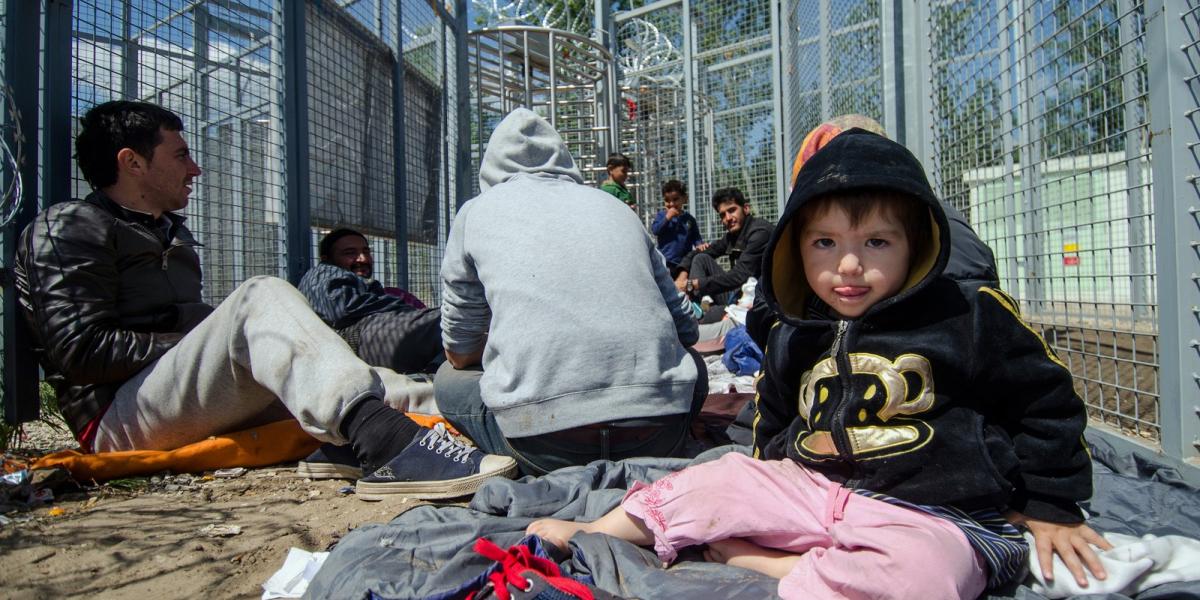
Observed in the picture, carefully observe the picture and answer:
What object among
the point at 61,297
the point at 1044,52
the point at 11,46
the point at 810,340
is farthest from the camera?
the point at 1044,52

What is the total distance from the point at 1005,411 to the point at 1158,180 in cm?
136

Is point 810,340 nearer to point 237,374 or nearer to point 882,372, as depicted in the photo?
point 882,372

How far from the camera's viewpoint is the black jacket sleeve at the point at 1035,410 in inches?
62.0

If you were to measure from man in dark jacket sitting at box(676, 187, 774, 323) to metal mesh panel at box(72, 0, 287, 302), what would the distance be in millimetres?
4526

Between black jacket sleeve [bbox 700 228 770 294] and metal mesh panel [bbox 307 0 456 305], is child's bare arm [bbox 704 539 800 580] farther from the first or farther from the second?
black jacket sleeve [bbox 700 228 770 294]

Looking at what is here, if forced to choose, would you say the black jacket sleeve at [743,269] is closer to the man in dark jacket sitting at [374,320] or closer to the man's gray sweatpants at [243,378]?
the man in dark jacket sitting at [374,320]

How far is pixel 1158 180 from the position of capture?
242cm

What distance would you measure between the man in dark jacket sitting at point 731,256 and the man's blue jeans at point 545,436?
15.9ft

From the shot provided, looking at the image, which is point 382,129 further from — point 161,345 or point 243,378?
point 243,378

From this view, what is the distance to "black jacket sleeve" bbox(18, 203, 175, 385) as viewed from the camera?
2.67 m

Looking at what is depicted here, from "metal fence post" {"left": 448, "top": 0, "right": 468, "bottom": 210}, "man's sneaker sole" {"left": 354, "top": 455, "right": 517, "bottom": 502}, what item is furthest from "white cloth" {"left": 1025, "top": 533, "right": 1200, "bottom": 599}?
"metal fence post" {"left": 448, "top": 0, "right": 468, "bottom": 210}

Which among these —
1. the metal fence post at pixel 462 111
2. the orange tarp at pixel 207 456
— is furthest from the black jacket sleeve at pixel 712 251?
the orange tarp at pixel 207 456

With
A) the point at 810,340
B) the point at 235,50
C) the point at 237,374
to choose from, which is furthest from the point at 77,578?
the point at 235,50

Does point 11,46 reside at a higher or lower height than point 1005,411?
higher
